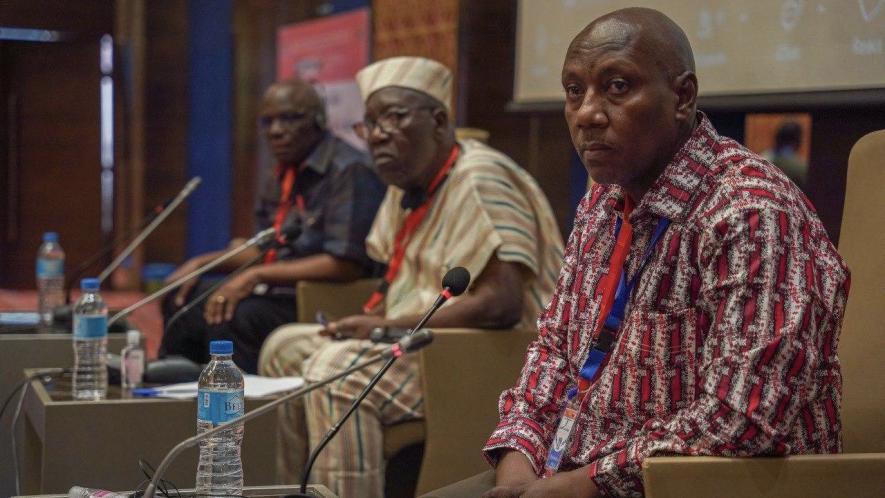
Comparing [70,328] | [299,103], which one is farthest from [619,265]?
[299,103]

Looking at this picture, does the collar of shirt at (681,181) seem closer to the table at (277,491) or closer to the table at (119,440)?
the table at (277,491)

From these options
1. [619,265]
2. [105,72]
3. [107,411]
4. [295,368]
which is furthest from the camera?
[105,72]

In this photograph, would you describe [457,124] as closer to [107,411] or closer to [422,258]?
[422,258]

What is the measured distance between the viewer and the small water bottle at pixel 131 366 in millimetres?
3006

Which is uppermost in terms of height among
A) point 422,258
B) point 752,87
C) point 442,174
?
point 752,87

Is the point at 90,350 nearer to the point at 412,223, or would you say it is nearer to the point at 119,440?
the point at 119,440

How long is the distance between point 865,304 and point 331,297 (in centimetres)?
229

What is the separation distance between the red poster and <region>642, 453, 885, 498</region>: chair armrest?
4.42 metres

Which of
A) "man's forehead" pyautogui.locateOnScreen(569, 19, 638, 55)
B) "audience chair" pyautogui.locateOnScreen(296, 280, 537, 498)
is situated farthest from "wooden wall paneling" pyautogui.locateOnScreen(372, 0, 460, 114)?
"man's forehead" pyautogui.locateOnScreen(569, 19, 638, 55)

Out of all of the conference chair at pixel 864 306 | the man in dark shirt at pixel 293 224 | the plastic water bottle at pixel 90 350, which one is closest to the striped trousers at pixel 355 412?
the plastic water bottle at pixel 90 350

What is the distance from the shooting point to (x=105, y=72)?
9180 millimetres

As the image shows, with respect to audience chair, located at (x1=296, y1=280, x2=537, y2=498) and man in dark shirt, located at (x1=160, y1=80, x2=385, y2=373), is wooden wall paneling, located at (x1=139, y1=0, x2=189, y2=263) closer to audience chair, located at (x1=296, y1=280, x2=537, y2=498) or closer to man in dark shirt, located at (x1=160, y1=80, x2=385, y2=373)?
man in dark shirt, located at (x1=160, y1=80, x2=385, y2=373)

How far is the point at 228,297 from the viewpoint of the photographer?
14.0 ft

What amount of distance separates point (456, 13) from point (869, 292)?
3.00 m
